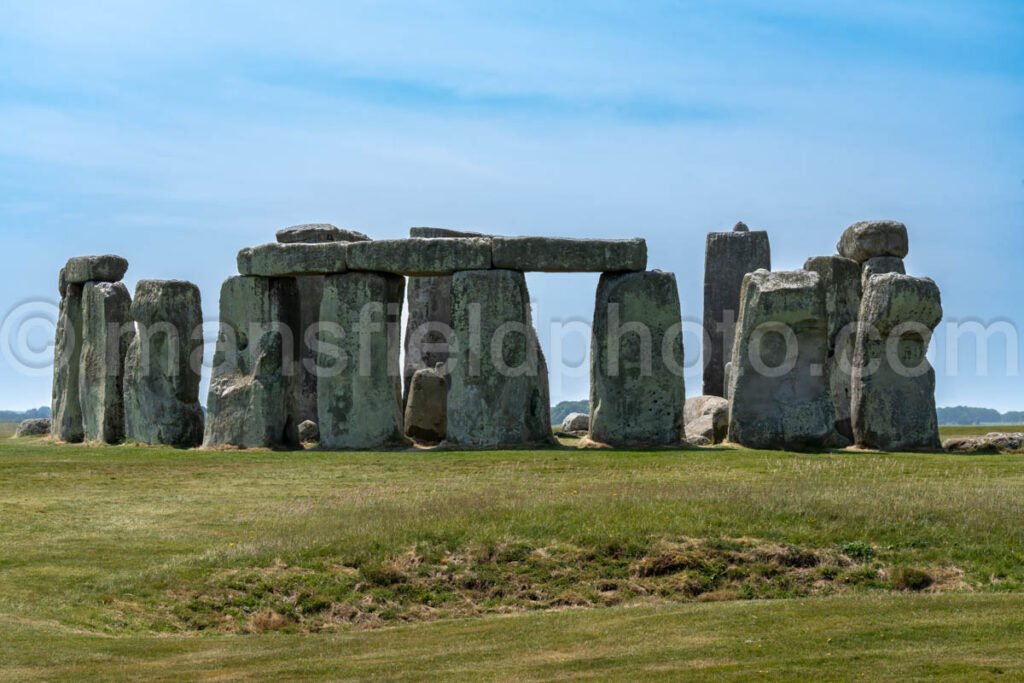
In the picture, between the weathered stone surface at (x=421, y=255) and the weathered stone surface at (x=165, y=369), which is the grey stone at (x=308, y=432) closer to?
the weathered stone surface at (x=165, y=369)

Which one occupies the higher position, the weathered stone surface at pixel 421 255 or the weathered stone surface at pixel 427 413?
the weathered stone surface at pixel 421 255

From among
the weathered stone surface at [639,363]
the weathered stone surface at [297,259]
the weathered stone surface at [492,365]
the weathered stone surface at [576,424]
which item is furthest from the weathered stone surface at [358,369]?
the weathered stone surface at [576,424]

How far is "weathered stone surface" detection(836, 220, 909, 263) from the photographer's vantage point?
129 ft

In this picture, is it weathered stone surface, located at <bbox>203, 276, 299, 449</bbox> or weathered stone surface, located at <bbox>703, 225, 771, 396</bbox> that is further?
weathered stone surface, located at <bbox>703, 225, 771, 396</bbox>

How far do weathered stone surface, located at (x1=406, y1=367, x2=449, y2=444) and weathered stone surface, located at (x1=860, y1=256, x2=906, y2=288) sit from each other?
9.69m

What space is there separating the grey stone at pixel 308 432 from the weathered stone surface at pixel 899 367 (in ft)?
40.9

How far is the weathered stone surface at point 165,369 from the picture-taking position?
38.8 metres

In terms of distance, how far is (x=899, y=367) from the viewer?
34.8 metres

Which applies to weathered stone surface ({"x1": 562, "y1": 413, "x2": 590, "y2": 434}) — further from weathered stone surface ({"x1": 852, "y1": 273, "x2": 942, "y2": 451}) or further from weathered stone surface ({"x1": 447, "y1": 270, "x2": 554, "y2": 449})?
weathered stone surface ({"x1": 852, "y1": 273, "x2": 942, "y2": 451})

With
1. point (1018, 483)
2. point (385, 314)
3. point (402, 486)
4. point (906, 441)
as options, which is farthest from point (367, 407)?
point (1018, 483)

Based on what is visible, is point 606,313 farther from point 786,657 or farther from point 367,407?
point 786,657

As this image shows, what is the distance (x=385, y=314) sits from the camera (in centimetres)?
3703

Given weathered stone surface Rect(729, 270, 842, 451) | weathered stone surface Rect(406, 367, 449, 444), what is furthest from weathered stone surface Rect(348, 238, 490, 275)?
weathered stone surface Rect(729, 270, 842, 451)

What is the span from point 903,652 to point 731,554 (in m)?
5.28
